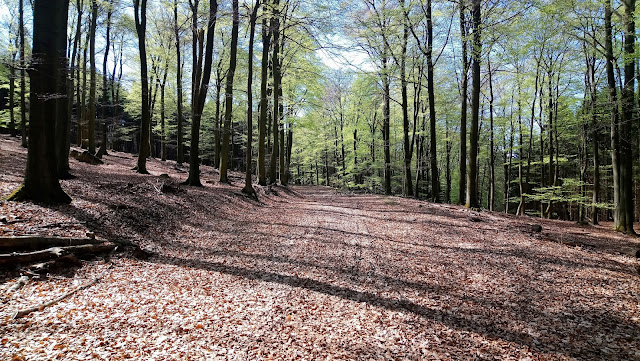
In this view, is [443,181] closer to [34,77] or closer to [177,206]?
[177,206]

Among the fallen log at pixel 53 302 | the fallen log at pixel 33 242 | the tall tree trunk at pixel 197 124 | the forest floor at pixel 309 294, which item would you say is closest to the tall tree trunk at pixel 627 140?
the forest floor at pixel 309 294

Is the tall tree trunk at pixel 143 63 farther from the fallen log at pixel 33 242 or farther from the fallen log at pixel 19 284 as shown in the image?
the fallen log at pixel 19 284

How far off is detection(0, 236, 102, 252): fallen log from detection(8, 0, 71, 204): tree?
2124mm

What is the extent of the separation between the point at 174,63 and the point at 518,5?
22.5 meters

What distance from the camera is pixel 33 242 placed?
4.42 metres

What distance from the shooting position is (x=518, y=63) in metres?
19.5

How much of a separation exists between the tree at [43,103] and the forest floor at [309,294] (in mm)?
523

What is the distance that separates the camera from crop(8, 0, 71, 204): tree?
6051 mm

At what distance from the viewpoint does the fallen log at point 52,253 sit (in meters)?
4.04

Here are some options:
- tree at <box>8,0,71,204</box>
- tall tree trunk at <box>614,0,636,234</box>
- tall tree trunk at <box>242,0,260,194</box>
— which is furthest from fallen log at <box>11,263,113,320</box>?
tall tree trunk at <box>614,0,636,234</box>

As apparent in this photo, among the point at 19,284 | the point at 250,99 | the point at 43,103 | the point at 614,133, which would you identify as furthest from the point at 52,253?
the point at 614,133

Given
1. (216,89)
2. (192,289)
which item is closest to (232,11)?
(216,89)

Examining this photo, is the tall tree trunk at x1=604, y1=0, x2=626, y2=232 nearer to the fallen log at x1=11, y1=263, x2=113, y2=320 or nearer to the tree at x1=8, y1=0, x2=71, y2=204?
the fallen log at x1=11, y1=263, x2=113, y2=320

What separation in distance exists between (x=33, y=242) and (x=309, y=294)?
161 inches
